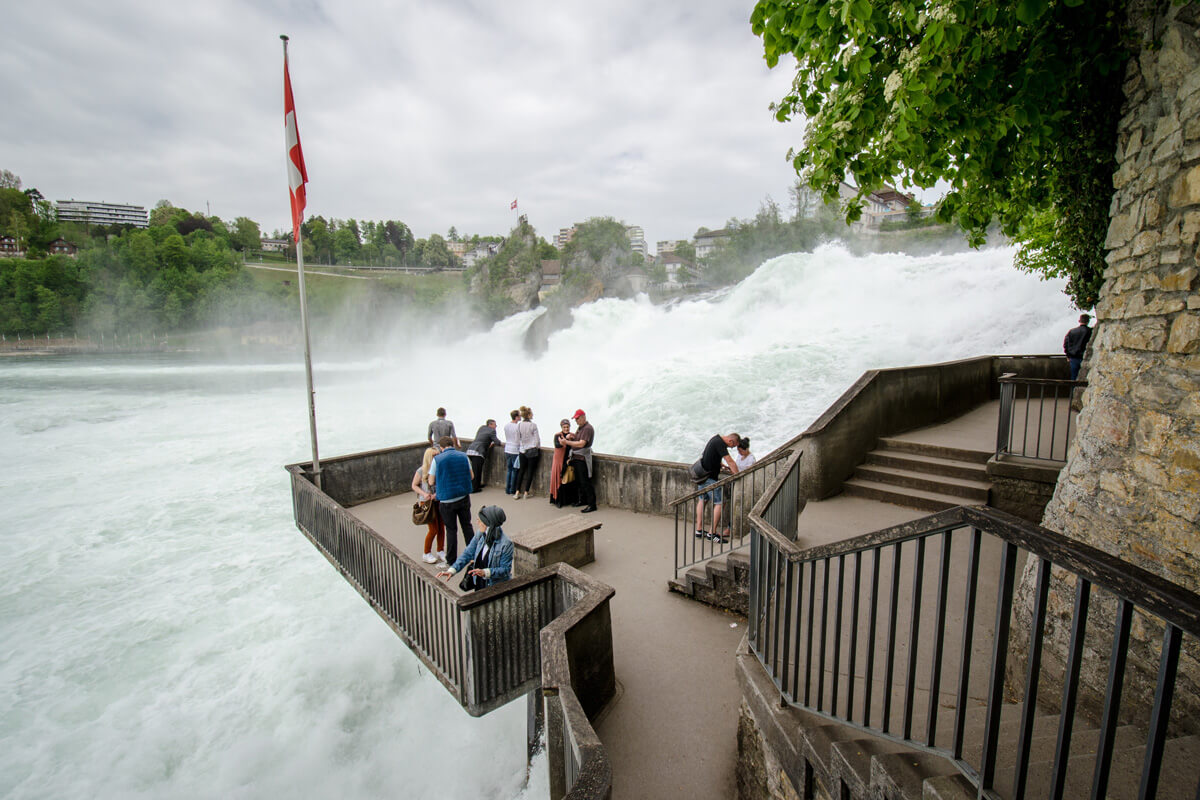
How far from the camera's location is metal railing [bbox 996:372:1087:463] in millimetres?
6582

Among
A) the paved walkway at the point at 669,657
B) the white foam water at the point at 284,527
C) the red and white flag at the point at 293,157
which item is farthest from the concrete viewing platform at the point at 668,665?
the red and white flag at the point at 293,157

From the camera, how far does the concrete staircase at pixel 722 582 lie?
6336 millimetres

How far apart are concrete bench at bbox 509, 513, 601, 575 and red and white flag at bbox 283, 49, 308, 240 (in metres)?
7.24

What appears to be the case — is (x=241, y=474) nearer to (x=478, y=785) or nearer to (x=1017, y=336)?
(x=478, y=785)

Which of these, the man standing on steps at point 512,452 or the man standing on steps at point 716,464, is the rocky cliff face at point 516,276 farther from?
the man standing on steps at point 716,464

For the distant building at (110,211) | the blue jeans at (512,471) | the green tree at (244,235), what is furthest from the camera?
the distant building at (110,211)

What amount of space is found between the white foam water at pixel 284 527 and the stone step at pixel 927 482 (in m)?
6.18

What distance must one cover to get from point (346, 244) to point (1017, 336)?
6176 inches

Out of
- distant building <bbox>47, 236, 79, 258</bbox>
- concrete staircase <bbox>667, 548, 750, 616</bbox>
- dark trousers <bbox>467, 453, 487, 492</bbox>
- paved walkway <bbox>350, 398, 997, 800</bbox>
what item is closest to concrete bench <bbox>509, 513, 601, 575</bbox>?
paved walkway <bbox>350, 398, 997, 800</bbox>

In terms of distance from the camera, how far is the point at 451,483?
764 centimetres

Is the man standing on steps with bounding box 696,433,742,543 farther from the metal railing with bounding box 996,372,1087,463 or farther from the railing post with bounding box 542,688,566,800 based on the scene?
the railing post with bounding box 542,688,566,800

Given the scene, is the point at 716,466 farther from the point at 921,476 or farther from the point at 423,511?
the point at 423,511

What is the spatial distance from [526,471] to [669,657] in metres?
6.43

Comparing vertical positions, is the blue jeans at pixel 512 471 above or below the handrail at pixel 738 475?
below
